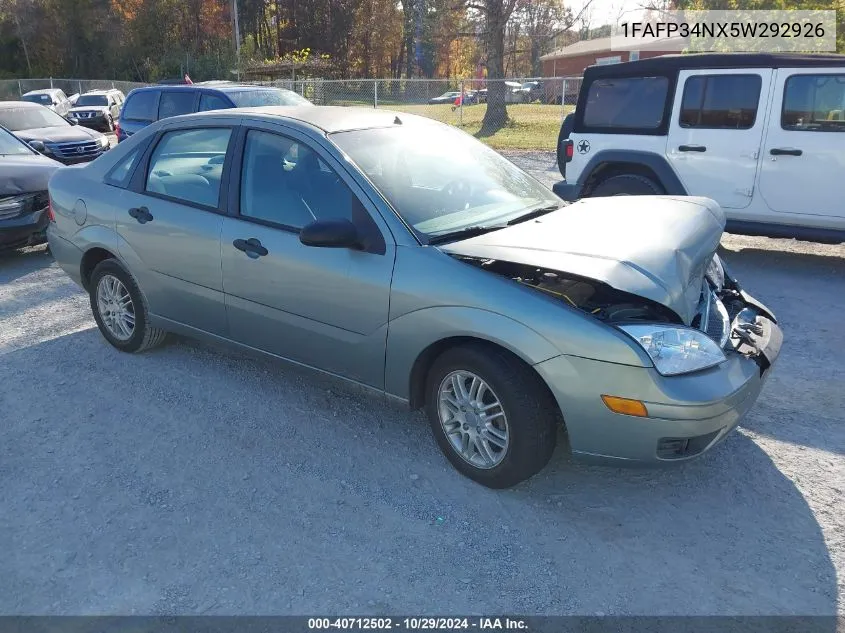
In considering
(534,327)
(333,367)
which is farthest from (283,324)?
(534,327)

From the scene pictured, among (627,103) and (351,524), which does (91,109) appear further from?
(351,524)

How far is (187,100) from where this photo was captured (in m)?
11.1

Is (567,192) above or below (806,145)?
below

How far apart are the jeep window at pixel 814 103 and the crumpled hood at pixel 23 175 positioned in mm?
7705

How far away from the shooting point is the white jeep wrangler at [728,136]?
262 inches

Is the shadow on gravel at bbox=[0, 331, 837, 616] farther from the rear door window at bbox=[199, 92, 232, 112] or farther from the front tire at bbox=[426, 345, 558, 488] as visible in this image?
the rear door window at bbox=[199, 92, 232, 112]

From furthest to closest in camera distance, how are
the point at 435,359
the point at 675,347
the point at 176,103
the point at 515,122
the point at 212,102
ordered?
the point at 515,122 → the point at 176,103 → the point at 212,102 → the point at 435,359 → the point at 675,347

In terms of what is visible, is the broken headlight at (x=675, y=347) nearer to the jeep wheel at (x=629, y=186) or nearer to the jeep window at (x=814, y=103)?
the jeep window at (x=814, y=103)

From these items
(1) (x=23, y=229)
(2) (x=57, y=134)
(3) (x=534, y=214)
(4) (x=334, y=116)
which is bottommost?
(1) (x=23, y=229)

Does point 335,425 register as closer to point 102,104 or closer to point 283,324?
point 283,324

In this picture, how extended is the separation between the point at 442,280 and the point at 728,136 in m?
5.12

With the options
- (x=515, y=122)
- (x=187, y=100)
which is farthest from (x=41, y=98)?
(x=187, y=100)

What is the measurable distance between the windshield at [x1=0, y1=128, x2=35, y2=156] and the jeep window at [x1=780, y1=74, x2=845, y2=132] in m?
8.63

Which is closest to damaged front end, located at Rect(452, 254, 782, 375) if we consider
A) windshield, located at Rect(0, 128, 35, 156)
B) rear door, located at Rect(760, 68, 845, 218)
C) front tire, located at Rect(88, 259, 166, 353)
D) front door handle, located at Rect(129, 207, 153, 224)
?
front door handle, located at Rect(129, 207, 153, 224)
